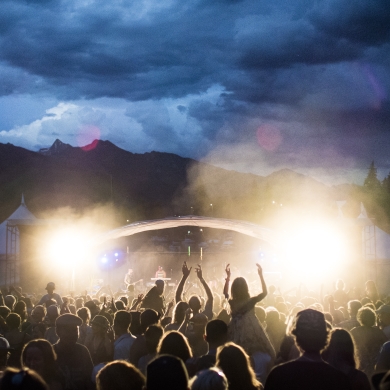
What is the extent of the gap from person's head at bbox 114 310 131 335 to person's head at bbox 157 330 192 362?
1671 mm

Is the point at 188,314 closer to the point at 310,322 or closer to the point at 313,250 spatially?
the point at 310,322

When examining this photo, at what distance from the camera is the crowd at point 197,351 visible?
2910 mm

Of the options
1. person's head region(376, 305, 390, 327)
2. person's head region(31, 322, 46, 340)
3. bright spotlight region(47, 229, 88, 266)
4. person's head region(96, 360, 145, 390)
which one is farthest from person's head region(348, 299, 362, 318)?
bright spotlight region(47, 229, 88, 266)

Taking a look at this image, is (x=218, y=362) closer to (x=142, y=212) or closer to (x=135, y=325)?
(x=135, y=325)

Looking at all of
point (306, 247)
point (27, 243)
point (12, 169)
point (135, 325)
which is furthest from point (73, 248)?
point (12, 169)

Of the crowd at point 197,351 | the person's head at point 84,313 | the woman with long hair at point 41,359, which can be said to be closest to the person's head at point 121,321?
the crowd at point 197,351

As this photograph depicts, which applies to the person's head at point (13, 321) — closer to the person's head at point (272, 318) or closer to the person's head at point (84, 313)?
the person's head at point (84, 313)

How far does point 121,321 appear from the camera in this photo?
559 cm

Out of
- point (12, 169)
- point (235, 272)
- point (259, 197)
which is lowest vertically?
point (235, 272)

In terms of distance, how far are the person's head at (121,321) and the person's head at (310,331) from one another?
2713 mm

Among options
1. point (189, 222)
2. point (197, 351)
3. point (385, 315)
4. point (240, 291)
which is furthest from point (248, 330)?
point (189, 222)

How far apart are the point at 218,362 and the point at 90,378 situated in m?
1.40

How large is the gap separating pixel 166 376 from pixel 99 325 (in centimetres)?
317

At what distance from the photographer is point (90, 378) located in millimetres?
4355
